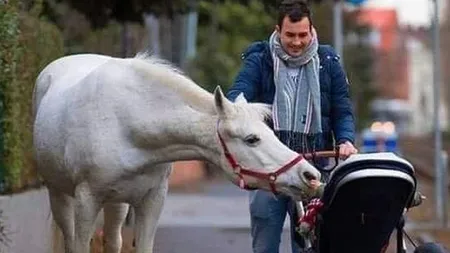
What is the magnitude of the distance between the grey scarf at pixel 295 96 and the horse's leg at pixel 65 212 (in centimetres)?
197

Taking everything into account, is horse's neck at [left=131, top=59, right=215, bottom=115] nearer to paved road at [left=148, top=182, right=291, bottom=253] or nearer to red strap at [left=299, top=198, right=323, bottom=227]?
red strap at [left=299, top=198, right=323, bottom=227]

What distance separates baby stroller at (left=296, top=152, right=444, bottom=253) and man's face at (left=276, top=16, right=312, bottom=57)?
3.77ft

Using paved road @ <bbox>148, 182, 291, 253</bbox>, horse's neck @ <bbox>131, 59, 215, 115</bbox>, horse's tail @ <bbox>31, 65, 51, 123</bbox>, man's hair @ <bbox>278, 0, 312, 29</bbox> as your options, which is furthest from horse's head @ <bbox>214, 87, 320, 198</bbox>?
paved road @ <bbox>148, 182, 291, 253</bbox>

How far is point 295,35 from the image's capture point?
28.0 ft

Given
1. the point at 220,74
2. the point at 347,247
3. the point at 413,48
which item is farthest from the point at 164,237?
the point at 413,48

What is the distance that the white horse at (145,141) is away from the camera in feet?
26.4

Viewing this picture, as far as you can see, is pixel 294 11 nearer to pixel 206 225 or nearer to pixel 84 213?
pixel 84 213

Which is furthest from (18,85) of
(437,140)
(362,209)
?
(437,140)

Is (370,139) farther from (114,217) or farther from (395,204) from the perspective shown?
(395,204)

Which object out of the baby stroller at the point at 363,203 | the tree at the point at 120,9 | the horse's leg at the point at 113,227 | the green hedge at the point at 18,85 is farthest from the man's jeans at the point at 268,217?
the tree at the point at 120,9

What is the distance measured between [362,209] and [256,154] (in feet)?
2.69

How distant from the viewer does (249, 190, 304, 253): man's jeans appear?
8797 mm

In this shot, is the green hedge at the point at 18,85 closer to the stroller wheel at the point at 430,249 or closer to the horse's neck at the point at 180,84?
the horse's neck at the point at 180,84

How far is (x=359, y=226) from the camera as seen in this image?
24.8 feet
